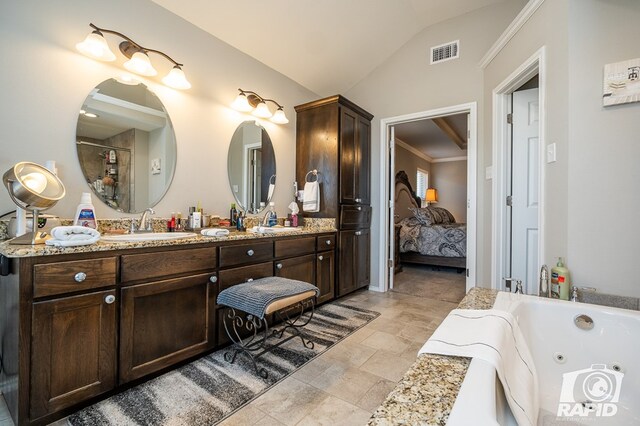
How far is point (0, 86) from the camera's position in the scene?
150cm

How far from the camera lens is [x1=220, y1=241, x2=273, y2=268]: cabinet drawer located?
190 cm

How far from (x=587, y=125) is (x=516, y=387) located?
4.97 feet

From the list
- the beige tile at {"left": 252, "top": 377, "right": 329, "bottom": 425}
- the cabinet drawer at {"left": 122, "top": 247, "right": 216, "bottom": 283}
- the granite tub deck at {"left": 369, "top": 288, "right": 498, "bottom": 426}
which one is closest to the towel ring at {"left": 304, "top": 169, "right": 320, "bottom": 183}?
the cabinet drawer at {"left": 122, "top": 247, "right": 216, "bottom": 283}

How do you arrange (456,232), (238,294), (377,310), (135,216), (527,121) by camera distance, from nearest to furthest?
(238,294)
(135,216)
(527,121)
(377,310)
(456,232)

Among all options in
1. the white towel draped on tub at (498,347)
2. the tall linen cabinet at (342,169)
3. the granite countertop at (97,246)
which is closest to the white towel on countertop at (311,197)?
the tall linen cabinet at (342,169)

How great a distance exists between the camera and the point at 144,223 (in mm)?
1988

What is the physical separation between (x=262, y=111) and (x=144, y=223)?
1.55 meters

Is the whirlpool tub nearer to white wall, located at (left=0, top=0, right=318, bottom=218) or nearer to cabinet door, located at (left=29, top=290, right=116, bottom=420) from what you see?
cabinet door, located at (left=29, top=290, right=116, bottom=420)

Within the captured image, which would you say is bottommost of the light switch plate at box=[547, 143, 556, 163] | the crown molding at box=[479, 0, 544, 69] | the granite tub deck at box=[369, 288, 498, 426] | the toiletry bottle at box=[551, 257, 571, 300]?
the granite tub deck at box=[369, 288, 498, 426]

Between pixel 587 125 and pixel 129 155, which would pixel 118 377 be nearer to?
pixel 129 155

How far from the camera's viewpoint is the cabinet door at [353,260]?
10.2 feet

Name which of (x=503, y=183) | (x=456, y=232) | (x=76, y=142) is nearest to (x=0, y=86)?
(x=76, y=142)

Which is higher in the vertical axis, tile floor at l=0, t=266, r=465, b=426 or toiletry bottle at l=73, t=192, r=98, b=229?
toiletry bottle at l=73, t=192, r=98, b=229

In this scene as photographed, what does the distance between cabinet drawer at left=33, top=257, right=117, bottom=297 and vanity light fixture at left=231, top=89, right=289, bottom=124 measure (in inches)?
71.1
